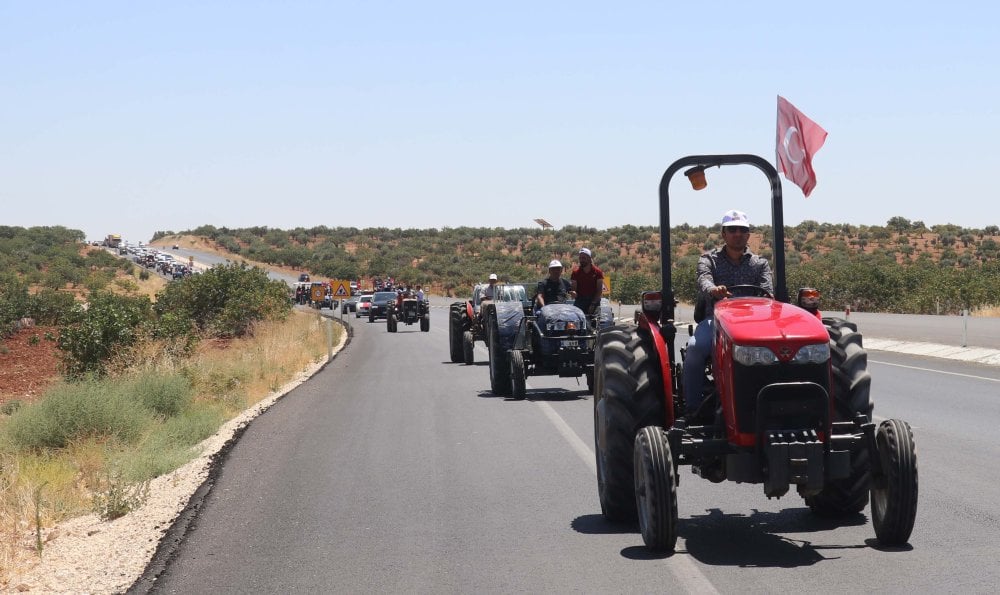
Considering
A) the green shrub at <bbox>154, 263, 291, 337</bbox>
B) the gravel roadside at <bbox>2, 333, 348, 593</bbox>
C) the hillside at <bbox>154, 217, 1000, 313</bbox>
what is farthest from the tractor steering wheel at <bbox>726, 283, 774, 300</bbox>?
the hillside at <bbox>154, 217, 1000, 313</bbox>

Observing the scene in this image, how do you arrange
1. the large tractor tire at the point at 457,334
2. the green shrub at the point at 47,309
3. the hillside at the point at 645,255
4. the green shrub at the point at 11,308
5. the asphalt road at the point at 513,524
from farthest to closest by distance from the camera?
the hillside at the point at 645,255, the green shrub at the point at 47,309, the green shrub at the point at 11,308, the large tractor tire at the point at 457,334, the asphalt road at the point at 513,524

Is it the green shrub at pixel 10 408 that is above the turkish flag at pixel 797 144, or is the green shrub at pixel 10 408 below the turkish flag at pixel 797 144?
below

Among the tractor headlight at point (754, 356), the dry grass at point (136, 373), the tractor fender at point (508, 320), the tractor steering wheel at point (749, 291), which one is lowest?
the dry grass at point (136, 373)

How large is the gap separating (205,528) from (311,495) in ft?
4.70

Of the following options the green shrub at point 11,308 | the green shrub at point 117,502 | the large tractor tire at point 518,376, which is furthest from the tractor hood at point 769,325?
the green shrub at point 11,308

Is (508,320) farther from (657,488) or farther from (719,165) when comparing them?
(657,488)

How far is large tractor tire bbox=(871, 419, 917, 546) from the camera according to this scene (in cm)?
723

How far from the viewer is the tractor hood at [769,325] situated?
23.6 feet

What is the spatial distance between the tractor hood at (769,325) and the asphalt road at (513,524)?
139cm

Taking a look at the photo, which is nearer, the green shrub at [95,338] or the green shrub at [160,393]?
the green shrub at [160,393]

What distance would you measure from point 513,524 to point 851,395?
8.71 feet

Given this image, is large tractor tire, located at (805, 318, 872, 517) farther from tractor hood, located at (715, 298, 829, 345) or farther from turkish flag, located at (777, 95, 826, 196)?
turkish flag, located at (777, 95, 826, 196)

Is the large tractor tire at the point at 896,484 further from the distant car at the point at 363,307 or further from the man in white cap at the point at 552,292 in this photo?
the distant car at the point at 363,307

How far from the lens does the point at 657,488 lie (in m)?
7.37
